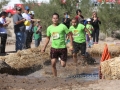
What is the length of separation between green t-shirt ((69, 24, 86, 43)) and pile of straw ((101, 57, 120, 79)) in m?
4.91

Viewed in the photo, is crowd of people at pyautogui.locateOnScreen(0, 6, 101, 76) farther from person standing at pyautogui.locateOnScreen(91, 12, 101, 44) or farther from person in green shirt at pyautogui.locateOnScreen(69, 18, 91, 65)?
person standing at pyautogui.locateOnScreen(91, 12, 101, 44)

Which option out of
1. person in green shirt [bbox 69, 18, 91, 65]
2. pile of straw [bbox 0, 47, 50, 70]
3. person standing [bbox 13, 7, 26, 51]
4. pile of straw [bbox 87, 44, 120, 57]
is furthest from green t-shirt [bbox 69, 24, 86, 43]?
pile of straw [bbox 87, 44, 120, 57]

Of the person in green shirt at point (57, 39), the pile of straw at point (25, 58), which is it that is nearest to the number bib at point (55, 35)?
the person in green shirt at point (57, 39)

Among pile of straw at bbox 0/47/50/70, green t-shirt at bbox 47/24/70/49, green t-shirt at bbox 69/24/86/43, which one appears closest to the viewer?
green t-shirt at bbox 47/24/70/49

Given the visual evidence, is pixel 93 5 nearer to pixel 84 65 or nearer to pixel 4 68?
pixel 84 65

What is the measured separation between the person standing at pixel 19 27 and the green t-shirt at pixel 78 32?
6.72 feet

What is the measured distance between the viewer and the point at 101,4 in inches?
1113

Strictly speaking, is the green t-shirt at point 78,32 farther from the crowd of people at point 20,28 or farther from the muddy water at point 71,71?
the crowd of people at point 20,28

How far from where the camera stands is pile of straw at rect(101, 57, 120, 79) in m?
9.18

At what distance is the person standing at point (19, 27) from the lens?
50.1 ft

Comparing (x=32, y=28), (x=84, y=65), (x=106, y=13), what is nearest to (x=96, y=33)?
(x=32, y=28)

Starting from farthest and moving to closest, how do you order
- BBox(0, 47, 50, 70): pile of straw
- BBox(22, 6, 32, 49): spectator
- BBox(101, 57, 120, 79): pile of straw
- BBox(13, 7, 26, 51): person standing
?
BBox(22, 6, 32, 49): spectator, BBox(13, 7, 26, 51): person standing, BBox(0, 47, 50, 70): pile of straw, BBox(101, 57, 120, 79): pile of straw

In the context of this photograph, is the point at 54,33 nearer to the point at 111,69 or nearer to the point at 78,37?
the point at 111,69

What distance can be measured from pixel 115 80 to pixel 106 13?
769 inches
